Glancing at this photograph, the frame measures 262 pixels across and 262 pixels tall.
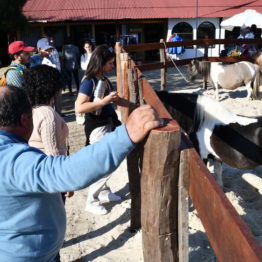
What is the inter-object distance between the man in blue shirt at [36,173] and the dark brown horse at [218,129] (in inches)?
89.5

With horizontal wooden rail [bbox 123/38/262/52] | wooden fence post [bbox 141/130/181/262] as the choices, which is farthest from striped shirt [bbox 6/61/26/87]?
horizontal wooden rail [bbox 123/38/262/52]

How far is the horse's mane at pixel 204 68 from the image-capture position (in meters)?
8.38

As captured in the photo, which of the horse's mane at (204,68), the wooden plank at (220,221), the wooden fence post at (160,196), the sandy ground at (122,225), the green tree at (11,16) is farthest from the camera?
the green tree at (11,16)

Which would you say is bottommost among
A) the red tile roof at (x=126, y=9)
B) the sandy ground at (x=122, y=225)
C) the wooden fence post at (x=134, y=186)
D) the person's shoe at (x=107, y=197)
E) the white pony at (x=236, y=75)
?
the sandy ground at (x=122, y=225)

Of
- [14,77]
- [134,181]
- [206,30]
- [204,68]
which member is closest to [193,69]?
[204,68]

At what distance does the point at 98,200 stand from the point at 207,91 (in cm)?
654

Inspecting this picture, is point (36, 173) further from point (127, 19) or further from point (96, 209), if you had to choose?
point (127, 19)

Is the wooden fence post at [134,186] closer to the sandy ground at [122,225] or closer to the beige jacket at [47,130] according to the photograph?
the sandy ground at [122,225]

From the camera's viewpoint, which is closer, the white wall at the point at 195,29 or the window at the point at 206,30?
the white wall at the point at 195,29

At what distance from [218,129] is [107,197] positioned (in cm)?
135

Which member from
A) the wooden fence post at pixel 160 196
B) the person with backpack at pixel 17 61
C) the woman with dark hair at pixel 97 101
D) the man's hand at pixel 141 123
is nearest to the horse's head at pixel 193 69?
the person with backpack at pixel 17 61

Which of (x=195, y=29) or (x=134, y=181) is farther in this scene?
(x=195, y=29)

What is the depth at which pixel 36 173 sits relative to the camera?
1098 mm

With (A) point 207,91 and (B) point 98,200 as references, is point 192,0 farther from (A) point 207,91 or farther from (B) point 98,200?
(B) point 98,200
